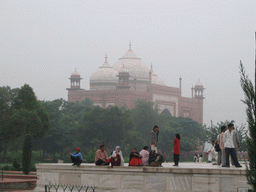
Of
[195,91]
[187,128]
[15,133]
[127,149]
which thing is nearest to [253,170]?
[15,133]

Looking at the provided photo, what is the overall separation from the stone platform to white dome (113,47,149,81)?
48.3m

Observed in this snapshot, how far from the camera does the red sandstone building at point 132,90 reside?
58594 millimetres

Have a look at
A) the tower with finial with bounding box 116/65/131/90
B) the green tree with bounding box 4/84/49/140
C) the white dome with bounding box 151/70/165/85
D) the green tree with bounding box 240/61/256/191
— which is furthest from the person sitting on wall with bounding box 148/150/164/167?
the white dome with bounding box 151/70/165/85

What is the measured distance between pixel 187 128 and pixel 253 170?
4659 cm

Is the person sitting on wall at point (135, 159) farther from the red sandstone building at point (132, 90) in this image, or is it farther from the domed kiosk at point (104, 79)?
the domed kiosk at point (104, 79)

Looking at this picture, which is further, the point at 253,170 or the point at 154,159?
the point at 154,159

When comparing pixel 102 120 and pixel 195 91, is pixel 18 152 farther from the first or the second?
pixel 195 91

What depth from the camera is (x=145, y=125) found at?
163ft

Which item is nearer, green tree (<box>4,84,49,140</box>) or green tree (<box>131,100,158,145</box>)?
green tree (<box>4,84,49,140</box>)

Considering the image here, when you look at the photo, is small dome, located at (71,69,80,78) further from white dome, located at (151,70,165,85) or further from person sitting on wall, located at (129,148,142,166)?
person sitting on wall, located at (129,148,142,166)

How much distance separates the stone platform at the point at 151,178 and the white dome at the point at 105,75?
49.7 m

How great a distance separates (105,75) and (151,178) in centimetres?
5124

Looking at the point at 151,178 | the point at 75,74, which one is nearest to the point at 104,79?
the point at 75,74

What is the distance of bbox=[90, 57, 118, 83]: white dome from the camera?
6238 centimetres
